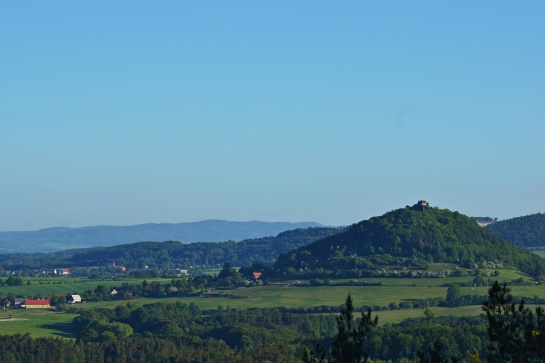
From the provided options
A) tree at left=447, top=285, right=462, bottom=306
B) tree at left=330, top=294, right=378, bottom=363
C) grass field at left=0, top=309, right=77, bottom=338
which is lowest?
grass field at left=0, top=309, right=77, bottom=338

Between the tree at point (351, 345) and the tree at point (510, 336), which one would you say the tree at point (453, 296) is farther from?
the tree at point (510, 336)

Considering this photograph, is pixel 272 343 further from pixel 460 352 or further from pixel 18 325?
pixel 18 325

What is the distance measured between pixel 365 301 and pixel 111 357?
61900 mm

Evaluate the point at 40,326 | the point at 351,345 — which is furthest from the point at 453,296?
the point at 351,345

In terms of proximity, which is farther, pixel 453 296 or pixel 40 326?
pixel 453 296

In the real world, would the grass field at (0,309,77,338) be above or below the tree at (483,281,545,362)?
below

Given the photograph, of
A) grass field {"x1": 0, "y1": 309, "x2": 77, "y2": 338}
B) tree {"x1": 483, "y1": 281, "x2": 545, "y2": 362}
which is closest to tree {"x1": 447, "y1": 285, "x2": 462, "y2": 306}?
grass field {"x1": 0, "y1": 309, "x2": 77, "y2": 338}

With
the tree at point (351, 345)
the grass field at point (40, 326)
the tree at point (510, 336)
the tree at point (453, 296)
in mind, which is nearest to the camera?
the tree at point (510, 336)

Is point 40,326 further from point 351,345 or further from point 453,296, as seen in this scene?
point 351,345

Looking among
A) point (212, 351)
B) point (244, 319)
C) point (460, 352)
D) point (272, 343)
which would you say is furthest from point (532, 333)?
point (244, 319)

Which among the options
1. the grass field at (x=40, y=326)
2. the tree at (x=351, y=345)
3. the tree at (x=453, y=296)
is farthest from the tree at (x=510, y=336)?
the tree at (x=453, y=296)

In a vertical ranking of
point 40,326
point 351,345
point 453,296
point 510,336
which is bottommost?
point 40,326

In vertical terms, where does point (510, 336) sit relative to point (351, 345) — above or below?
above

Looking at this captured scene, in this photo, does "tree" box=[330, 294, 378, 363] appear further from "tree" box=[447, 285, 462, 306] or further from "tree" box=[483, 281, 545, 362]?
"tree" box=[447, 285, 462, 306]
